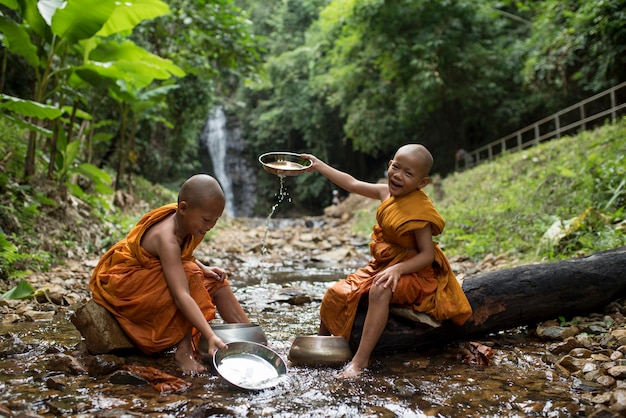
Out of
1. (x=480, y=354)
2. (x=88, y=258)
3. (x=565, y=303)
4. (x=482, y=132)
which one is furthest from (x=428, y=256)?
→ (x=482, y=132)

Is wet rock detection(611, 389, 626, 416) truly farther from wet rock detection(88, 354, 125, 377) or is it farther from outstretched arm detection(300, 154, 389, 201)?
wet rock detection(88, 354, 125, 377)

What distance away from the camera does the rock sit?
→ 2461 millimetres

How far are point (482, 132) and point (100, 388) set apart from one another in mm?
20155

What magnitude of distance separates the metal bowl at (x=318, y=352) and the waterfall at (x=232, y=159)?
80.0ft

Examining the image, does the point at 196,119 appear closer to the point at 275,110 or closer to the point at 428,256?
the point at 275,110

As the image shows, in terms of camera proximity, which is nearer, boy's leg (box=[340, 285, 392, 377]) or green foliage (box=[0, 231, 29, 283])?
boy's leg (box=[340, 285, 392, 377])

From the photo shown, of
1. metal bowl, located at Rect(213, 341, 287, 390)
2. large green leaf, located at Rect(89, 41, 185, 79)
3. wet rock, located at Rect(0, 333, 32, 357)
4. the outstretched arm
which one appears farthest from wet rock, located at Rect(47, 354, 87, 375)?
large green leaf, located at Rect(89, 41, 185, 79)

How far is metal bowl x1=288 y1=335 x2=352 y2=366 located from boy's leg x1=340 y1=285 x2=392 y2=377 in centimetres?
9

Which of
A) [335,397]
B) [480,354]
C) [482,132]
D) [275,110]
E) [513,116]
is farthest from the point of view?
[275,110]

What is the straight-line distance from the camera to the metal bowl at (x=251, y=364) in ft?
7.13

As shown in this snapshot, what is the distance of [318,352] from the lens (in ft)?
8.26

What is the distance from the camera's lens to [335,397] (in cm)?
204

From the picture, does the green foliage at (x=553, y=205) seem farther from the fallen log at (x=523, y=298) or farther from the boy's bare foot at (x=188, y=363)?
the boy's bare foot at (x=188, y=363)

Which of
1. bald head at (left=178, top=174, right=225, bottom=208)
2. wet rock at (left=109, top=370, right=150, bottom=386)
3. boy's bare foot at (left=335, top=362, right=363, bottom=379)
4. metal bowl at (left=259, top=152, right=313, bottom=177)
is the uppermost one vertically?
metal bowl at (left=259, top=152, right=313, bottom=177)
